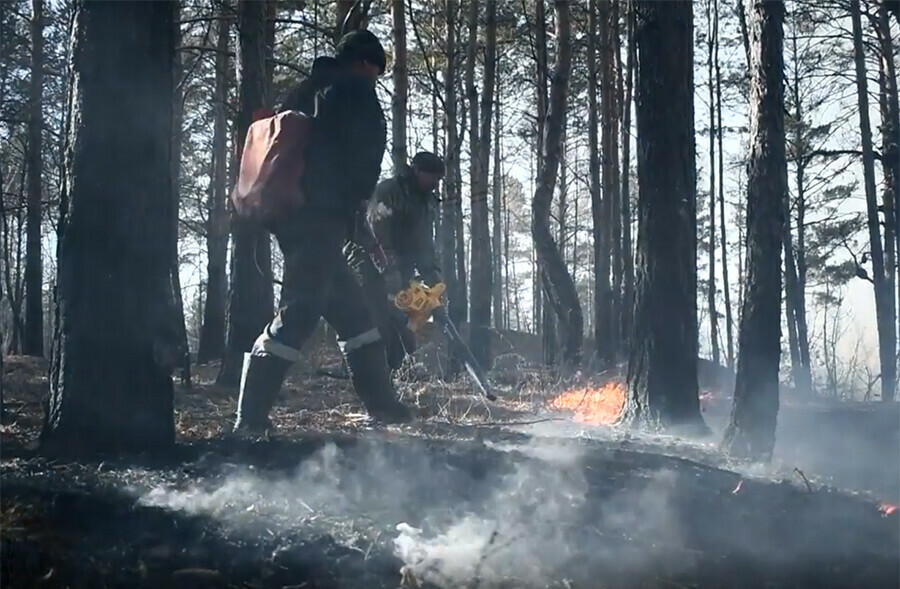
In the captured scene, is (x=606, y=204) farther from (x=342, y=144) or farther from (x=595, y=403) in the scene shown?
Answer: (x=342, y=144)

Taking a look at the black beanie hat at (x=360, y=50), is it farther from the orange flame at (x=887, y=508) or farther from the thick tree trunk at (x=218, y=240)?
the thick tree trunk at (x=218, y=240)

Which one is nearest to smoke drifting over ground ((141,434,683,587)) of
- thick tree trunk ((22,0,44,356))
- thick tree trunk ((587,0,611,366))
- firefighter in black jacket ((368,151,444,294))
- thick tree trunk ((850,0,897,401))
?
firefighter in black jacket ((368,151,444,294))

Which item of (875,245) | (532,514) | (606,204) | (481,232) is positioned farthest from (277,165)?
(875,245)

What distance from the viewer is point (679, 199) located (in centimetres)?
684

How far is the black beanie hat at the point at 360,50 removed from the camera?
17.1 ft

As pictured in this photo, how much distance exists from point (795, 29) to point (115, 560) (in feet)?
76.0

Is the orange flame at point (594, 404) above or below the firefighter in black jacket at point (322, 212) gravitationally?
A: below

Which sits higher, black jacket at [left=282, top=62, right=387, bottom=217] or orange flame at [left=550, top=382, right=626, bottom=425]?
black jacket at [left=282, top=62, right=387, bottom=217]

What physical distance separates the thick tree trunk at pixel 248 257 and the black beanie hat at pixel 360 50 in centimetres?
411

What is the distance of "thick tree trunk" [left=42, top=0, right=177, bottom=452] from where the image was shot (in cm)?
394

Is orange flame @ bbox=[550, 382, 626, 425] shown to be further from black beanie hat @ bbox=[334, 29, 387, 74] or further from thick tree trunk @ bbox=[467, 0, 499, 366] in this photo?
thick tree trunk @ bbox=[467, 0, 499, 366]

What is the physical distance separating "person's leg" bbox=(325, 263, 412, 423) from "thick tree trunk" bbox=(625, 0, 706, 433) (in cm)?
206

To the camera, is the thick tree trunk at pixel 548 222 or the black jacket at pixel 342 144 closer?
the black jacket at pixel 342 144

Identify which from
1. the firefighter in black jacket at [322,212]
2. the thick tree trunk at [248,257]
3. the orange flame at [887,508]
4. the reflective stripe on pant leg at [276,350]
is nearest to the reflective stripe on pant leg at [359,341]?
the firefighter in black jacket at [322,212]
